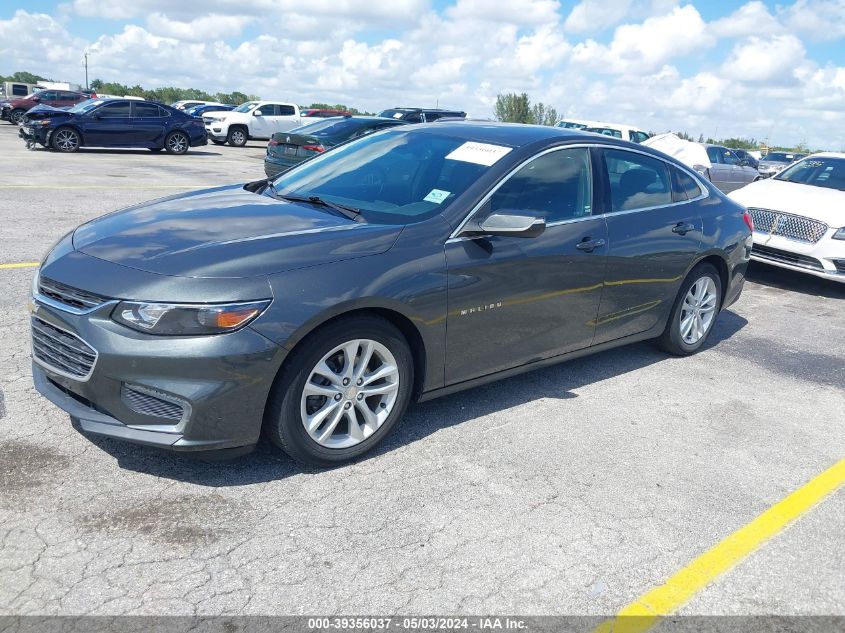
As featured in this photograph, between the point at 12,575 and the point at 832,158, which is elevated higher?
the point at 832,158

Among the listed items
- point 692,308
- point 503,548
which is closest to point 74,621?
point 503,548

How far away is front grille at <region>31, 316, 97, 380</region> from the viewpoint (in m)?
3.38

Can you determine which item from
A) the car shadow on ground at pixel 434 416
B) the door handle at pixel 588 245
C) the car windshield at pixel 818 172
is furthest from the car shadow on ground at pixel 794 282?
the door handle at pixel 588 245

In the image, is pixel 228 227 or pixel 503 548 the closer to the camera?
pixel 503 548

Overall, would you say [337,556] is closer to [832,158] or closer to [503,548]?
[503,548]

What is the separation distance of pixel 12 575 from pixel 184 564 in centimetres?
60

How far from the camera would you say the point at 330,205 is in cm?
437

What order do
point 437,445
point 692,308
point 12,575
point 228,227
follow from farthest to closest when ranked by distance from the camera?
point 692,308
point 437,445
point 228,227
point 12,575

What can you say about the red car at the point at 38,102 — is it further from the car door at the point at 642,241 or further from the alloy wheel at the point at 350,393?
the alloy wheel at the point at 350,393

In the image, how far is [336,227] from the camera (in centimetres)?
393

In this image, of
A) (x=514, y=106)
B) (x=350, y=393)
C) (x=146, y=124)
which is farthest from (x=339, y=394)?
(x=514, y=106)

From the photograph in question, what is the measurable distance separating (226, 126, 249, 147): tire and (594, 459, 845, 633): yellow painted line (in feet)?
90.8

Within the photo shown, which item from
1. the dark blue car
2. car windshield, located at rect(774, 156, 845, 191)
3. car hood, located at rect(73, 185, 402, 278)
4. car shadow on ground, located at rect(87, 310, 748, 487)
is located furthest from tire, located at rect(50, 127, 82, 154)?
car shadow on ground, located at rect(87, 310, 748, 487)

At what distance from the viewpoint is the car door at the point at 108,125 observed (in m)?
21.4
